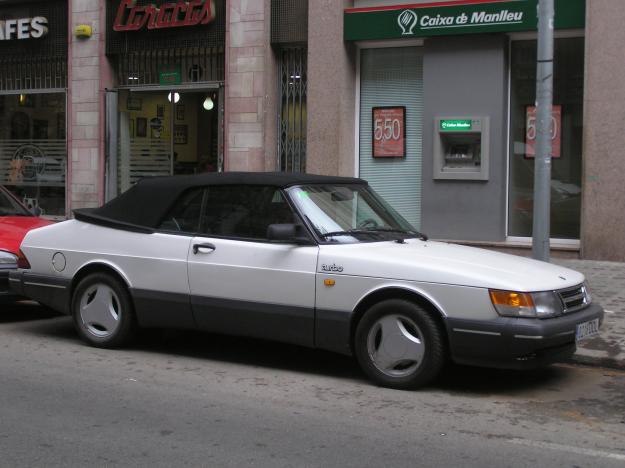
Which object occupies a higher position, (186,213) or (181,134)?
A: (181,134)

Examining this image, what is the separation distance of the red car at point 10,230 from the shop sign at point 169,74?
20.6 feet

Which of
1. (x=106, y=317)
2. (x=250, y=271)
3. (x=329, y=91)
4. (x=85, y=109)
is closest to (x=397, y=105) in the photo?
(x=329, y=91)

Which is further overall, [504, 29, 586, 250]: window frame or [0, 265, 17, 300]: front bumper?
[504, 29, 586, 250]: window frame

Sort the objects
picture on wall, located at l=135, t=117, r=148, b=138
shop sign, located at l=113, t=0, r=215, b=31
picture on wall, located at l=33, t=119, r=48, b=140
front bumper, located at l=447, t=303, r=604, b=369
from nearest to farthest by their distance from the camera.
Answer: front bumper, located at l=447, t=303, r=604, b=369 < shop sign, located at l=113, t=0, r=215, b=31 < picture on wall, located at l=135, t=117, r=148, b=138 < picture on wall, located at l=33, t=119, r=48, b=140

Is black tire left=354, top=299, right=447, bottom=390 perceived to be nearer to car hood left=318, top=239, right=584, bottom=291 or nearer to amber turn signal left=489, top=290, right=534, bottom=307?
car hood left=318, top=239, right=584, bottom=291

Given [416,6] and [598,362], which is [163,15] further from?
[598,362]

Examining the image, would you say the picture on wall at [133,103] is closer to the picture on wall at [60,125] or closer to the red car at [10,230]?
the picture on wall at [60,125]

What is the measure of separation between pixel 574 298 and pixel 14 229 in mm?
6015

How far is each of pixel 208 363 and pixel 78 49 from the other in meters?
11.5

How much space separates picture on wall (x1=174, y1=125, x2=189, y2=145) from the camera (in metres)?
16.6

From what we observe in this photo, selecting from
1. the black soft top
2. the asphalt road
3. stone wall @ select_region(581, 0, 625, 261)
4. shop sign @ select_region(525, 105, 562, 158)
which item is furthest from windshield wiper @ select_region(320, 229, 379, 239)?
shop sign @ select_region(525, 105, 562, 158)

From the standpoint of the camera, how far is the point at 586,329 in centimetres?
620

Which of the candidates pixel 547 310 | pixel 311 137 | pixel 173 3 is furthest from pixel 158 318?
pixel 173 3

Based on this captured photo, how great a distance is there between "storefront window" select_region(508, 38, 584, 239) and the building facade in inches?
0.9
